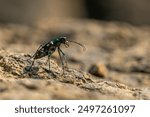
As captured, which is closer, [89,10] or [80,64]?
[80,64]

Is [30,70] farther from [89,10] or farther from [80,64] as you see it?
[89,10]

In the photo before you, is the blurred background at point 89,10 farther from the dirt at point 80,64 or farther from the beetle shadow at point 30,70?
the beetle shadow at point 30,70

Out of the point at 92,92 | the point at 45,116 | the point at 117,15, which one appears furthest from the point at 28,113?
the point at 117,15

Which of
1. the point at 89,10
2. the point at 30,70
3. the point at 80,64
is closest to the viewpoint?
the point at 30,70

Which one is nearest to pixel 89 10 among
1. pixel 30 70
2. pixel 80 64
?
pixel 80 64

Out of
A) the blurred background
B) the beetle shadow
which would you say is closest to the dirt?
the beetle shadow

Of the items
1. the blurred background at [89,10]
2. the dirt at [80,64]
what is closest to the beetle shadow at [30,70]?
the dirt at [80,64]
